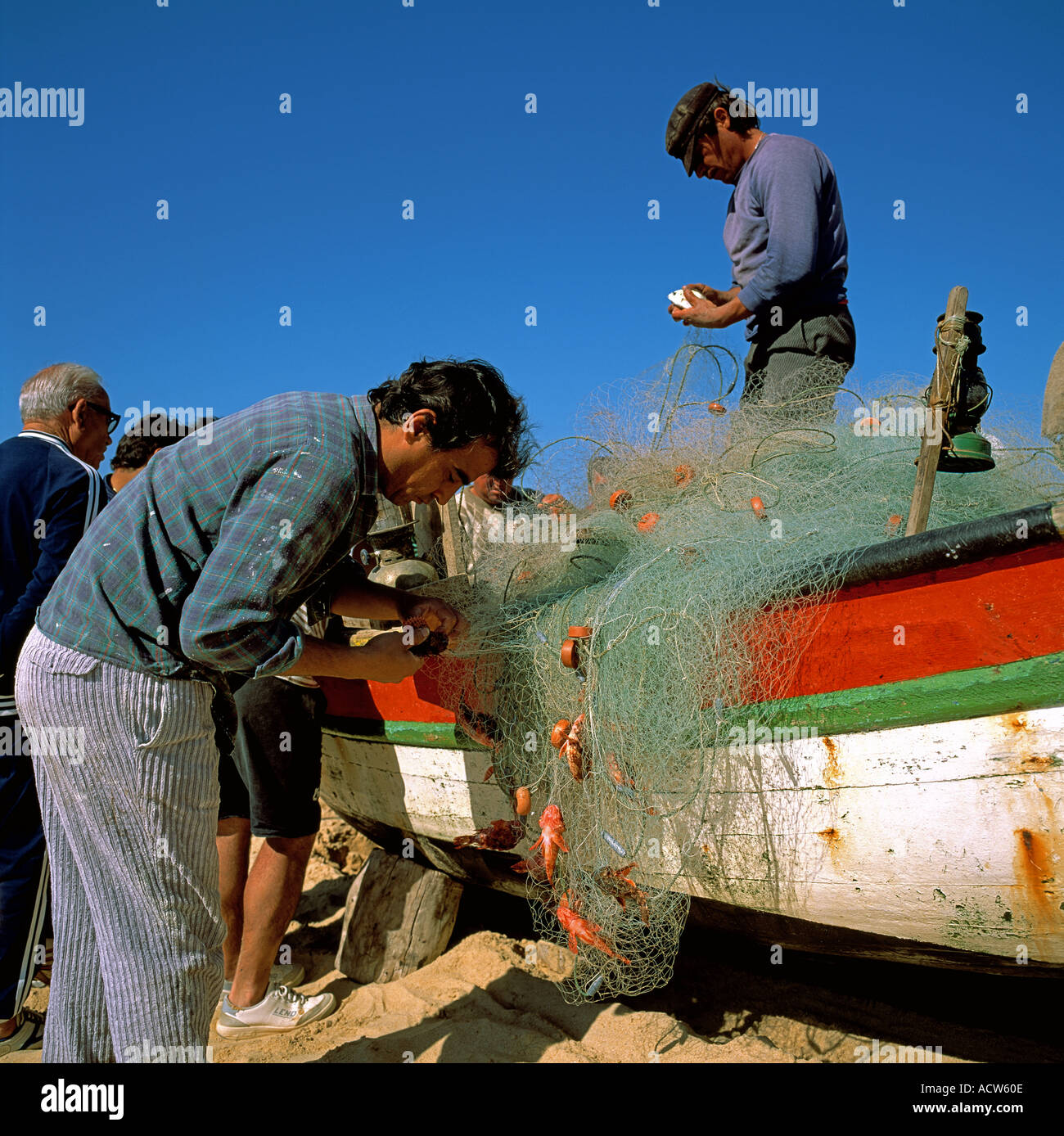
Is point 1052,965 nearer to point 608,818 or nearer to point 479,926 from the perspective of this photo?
point 608,818

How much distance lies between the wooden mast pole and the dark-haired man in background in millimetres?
1323

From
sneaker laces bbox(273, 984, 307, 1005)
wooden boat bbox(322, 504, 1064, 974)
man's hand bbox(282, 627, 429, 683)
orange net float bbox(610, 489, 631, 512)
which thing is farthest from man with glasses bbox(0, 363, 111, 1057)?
wooden boat bbox(322, 504, 1064, 974)

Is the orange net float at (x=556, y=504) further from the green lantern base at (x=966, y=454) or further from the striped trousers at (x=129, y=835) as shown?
the striped trousers at (x=129, y=835)

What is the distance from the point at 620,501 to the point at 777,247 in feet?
4.25

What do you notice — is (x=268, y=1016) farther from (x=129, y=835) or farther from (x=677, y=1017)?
(x=129, y=835)

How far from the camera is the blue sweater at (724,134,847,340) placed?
3.69 m

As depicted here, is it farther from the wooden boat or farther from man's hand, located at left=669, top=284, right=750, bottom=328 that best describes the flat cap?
the wooden boat

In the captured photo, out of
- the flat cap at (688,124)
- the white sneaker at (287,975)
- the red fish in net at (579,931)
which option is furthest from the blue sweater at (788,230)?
the white sneaker at (287,975)

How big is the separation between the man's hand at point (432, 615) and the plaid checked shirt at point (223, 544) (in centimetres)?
62

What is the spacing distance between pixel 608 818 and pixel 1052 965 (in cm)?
128

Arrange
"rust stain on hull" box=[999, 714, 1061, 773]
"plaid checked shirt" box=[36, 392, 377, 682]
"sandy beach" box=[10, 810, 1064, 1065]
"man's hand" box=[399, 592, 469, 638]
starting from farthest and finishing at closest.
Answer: "sandy beach" box=[10, 810, 1064, 1065] → "man's hand" box=[399, 592, 469, 638] → "rust stain on hull" box=[999, 714, 1061, 773] → "plaid checked shirt" box=[36, 392, 377, 682]
